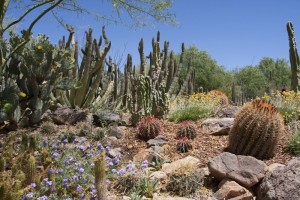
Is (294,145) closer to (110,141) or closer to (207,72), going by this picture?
(110,141)

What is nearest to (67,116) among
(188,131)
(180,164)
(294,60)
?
(188,131)

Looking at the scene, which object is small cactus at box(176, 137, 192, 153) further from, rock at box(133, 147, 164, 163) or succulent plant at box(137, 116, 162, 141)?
succulent plant at box(137, 116, 162, 141)

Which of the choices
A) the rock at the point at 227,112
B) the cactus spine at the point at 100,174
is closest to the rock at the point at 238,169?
the cactus spine at the point at 100,174

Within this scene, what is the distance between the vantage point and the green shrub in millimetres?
6543

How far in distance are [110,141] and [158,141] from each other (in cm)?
88

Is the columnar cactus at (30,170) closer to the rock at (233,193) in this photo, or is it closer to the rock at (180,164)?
the rock at (180,164)

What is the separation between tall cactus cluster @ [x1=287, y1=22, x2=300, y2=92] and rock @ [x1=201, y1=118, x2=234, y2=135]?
711cm

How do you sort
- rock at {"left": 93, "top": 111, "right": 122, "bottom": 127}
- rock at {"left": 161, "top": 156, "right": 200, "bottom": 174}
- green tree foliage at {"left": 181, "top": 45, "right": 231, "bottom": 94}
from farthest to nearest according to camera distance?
green tree foliage at {"left": 181, "top": 45, "right": 231, "bottom": 94} → rock at {"left": 93, "top": 111, "right": 122, "bottom": 127} → rock at {"left": 161, "top": 156, "right": 200, "bottom": 174}

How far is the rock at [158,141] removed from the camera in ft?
23.6

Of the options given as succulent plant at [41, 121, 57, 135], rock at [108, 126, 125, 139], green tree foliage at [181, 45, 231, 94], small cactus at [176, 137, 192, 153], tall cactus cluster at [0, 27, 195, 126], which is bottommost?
small cactus at [176, 137, 192, 153]

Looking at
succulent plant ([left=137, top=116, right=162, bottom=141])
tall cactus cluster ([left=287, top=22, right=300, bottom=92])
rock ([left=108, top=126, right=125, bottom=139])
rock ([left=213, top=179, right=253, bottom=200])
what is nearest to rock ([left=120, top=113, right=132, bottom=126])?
rock ([left=108, top=126, right=125, bottom=139])

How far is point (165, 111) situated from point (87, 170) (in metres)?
4.23

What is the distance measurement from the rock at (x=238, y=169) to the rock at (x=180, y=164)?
1.23 ft

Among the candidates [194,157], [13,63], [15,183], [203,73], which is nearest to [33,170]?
[15,183]
